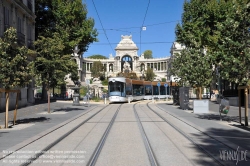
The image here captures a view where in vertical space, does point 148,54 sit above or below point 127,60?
above

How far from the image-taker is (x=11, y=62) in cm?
1470

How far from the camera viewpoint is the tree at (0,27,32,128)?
573 inches

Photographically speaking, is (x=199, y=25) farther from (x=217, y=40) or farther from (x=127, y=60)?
(x=127, y=60)

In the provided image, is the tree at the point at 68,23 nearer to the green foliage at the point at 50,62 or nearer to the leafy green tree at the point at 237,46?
the green foliage at the point at 50,62

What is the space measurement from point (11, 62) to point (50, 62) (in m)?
Result: 8.24

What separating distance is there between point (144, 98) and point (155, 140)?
42455mm

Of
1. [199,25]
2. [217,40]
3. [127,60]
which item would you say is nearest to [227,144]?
[217,40]

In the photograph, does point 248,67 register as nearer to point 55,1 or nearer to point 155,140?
point 155,140

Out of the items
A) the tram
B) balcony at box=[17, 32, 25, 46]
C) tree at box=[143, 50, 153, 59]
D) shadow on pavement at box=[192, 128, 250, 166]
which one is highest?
tree at box=[143, 50, 153, 59]

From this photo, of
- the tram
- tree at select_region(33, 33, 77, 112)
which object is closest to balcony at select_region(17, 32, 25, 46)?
tree at select_region(33, 33, 77, 112)

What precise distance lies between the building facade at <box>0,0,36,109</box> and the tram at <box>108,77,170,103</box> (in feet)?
32.3

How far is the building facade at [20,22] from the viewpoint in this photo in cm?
2668

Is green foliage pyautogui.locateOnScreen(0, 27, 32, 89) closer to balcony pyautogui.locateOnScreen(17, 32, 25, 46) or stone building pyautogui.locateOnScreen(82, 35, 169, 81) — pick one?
balcony pyautogui.locateOnScreen(17, 32, 25, 46)

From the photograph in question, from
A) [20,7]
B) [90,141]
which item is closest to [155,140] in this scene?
[90,141]
